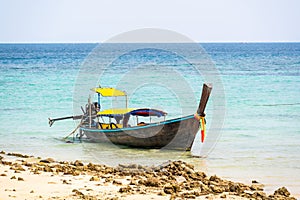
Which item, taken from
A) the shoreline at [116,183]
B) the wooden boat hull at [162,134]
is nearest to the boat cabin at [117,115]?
the wooden boat hull at [162,134]

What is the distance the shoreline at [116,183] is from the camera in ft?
30.6

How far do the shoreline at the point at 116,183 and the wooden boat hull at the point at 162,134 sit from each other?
2.54 m

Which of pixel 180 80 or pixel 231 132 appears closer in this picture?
pixel 231 132

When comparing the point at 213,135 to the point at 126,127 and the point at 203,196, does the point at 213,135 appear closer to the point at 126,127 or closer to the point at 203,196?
the point at 126,127

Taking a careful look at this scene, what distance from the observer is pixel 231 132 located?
1769 centimetres

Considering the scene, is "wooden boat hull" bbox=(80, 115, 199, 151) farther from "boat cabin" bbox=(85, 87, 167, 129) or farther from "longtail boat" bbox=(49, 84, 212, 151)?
"boat cabin" bbox=(85, 87, 167, 129)

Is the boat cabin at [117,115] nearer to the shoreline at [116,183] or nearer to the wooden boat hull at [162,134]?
the wooden boat hull at [162,134]

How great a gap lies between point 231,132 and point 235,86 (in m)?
16.9

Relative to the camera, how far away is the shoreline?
367 inches

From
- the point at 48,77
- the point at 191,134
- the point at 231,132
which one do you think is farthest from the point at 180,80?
the point at 191,134

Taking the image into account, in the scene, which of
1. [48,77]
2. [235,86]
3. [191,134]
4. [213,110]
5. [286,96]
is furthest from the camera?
[48,77]

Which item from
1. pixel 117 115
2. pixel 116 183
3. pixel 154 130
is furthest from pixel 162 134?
pixel 116 183

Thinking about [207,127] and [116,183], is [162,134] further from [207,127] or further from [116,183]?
[116,183]

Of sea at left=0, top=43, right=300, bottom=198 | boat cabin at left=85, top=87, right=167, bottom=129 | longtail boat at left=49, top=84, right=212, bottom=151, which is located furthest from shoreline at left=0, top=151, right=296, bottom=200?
boat cabin at left=85, top=87, right=167, bottom=129
